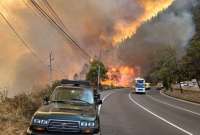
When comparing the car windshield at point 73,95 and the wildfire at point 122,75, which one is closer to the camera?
the car windshield at point 73,95

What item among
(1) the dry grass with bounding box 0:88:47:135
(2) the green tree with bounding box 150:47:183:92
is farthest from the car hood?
(2) the green tree with bounding box 150:47:183:92

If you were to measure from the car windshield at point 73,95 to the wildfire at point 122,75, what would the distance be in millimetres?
110075

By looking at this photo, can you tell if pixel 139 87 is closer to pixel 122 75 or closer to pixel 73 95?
pixel 122 75

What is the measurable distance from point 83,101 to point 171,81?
6718cm

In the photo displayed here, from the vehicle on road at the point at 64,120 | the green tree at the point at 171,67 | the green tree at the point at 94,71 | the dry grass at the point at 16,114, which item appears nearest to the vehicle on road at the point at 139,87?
the green tree at the point at 171,67

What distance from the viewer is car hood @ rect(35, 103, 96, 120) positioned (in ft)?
39.0

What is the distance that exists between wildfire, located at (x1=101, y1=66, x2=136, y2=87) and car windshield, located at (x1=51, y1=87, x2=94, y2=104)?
110075 millimetres

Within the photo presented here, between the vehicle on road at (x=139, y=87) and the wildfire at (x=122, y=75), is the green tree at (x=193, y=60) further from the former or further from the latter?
the wildfire at (x=122, y=75)

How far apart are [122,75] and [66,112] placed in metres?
123

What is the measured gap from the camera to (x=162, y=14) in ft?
376

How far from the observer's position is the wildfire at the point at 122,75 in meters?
128

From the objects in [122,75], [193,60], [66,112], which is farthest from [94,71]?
[66,112]

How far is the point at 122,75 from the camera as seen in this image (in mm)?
134750

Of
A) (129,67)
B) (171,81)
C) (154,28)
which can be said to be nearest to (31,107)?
(171,81)
